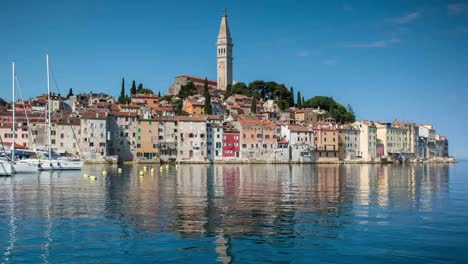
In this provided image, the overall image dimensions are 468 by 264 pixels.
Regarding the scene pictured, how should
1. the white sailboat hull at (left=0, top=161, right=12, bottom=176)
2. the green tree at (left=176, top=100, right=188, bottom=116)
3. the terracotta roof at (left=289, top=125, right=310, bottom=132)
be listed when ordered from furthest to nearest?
1. the green tree at (left=176, top=100, right=188, bottom=116)
2. the terracotta roof at (left=289, top=125, right=310, bottom=132)
3. the white sailboat hull at (left=0, top=161, right=12, bottom=176)

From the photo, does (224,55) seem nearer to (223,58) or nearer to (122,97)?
(223,58)

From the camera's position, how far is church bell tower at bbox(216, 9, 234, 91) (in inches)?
5778

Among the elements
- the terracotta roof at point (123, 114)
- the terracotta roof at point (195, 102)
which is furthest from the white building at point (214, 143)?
the terracotta roof at point (195, 102)

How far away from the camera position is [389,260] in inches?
536

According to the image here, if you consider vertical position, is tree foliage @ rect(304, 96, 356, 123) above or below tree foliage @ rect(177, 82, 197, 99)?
below

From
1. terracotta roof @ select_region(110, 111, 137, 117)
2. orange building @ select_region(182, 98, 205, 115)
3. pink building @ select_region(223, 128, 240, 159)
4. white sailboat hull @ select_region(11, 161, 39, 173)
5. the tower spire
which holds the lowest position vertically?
white sailboat hull @ select_region(11, 161, 39, 173)

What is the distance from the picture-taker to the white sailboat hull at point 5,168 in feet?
145

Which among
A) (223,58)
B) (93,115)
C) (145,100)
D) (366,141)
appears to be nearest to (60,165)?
(93,115)

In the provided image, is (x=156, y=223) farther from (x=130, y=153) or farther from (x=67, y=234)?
(x=130, y=153)

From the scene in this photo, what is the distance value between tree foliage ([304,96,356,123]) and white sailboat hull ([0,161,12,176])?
88481mm

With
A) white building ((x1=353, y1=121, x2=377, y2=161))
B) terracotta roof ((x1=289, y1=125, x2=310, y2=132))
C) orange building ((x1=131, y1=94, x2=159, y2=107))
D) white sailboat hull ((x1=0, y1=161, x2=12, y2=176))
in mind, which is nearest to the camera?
white sailboat hull ((x1=0, y1=161, x2=12, y2=176))

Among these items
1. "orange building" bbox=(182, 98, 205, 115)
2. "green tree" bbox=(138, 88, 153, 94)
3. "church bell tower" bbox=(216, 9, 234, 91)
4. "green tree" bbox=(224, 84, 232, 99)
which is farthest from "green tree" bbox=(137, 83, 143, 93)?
"church bell tower" bbox=(216, 9, 234, 91)

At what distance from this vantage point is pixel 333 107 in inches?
4963

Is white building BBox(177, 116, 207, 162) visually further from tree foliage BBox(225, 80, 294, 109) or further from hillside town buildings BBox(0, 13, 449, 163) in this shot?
tree foliage BBox(225, 80, 294, 109)
